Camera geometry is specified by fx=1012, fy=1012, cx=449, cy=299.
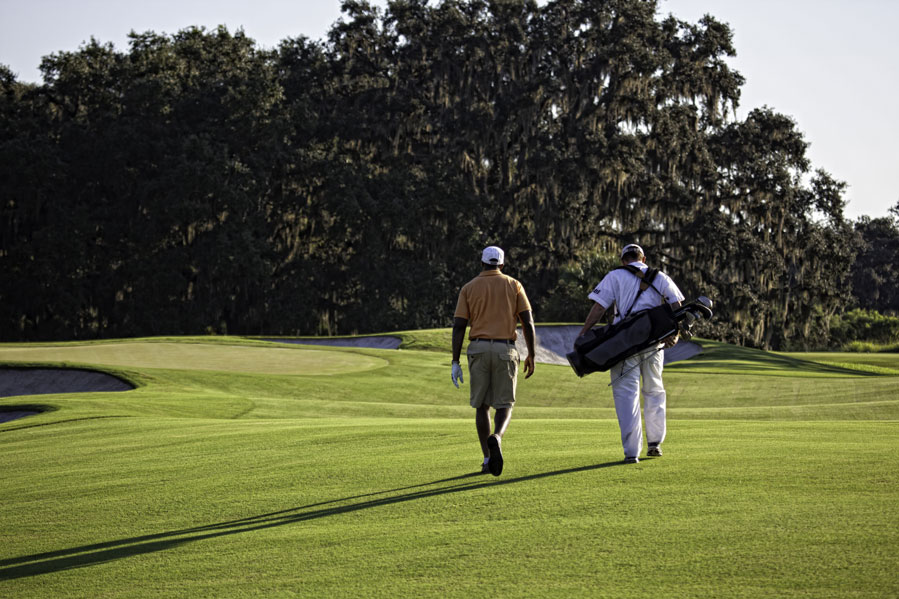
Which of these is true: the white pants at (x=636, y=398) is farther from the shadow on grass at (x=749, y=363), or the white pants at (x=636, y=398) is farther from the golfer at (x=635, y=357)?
the shadow on grass at (x=749, y=363)

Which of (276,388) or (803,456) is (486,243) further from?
(803,456)

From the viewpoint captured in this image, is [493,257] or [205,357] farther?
[205,357]

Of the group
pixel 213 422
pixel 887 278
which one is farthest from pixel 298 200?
pixel 887 278

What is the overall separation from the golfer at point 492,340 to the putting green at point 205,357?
15827mm

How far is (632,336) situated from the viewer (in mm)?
8781

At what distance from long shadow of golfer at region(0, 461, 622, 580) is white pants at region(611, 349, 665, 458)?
0.50m

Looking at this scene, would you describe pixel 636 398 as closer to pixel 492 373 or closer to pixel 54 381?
pixel 492 373

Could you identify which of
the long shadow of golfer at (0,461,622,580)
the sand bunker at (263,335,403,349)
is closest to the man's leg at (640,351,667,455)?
the long shadow of golfer at (0,461,622,580)

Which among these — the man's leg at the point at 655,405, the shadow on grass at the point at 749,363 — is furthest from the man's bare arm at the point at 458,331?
the shadow on grass at the point at 749,363

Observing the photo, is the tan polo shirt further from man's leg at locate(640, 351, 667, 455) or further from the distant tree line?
the distant tree line

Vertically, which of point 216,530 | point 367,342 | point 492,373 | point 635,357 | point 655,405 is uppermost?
point 635,357

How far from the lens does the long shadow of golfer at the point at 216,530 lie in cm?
650

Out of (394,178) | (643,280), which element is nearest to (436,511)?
(643,280)

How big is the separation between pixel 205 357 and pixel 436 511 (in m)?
20.8
